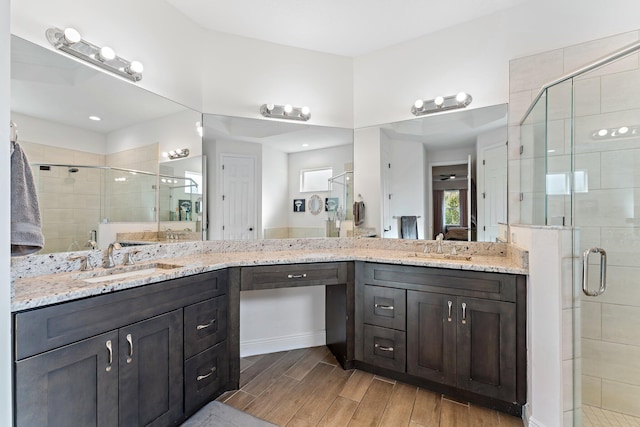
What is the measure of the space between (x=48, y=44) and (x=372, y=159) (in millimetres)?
2325

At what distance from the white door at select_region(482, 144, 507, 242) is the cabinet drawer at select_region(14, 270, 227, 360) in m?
2.15

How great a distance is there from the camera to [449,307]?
190 cm

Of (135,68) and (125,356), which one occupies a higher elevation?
(135,68)

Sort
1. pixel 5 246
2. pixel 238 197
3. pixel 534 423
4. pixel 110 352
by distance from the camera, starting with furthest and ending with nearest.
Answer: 1. pixel 238 197
2. pixel 534 423
3. pixel 110 352
4. pixel 5 246

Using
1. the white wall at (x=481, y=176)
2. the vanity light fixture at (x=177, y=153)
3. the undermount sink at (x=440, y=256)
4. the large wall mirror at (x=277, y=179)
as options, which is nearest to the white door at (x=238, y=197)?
the large wall mirror at (x=277, y=179)

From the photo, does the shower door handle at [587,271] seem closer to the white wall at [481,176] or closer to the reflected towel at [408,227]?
the white wall at [481,176]

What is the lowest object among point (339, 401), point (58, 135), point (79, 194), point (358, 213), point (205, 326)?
point (339, 401)

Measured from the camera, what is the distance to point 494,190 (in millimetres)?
2242

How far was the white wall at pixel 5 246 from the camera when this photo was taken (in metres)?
0.98

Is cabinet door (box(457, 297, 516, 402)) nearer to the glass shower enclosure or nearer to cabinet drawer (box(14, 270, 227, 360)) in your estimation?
the glass shower enclosure

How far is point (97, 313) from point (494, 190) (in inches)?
103

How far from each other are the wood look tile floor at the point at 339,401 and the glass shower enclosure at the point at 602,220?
0.57 m

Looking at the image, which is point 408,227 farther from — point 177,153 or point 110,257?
point 110,257

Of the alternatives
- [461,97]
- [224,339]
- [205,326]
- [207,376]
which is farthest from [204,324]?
[461,97]
